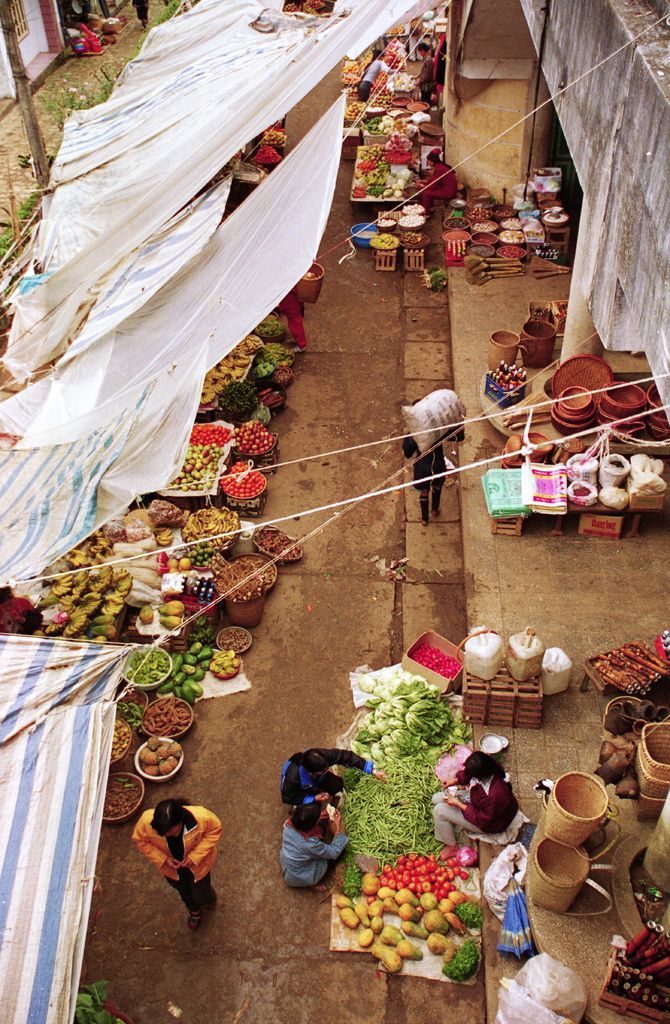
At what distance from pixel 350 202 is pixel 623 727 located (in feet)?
33.2

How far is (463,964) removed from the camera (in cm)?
541

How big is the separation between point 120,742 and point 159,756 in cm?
31

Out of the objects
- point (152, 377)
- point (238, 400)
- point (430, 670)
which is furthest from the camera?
point (238, 400)

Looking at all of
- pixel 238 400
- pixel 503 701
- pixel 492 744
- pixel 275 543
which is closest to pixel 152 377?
pixel 275 543

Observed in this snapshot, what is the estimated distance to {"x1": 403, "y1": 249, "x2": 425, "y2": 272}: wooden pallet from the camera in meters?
12.1

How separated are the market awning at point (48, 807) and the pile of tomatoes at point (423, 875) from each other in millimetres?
2130

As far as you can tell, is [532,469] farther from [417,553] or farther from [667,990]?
[667,990]

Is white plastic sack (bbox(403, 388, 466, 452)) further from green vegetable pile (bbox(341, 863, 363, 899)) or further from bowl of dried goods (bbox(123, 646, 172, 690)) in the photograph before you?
green vegetable pile (bbox(341, 863, 363, 899))

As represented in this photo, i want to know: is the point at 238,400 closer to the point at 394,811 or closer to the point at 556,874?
the point at 394,811

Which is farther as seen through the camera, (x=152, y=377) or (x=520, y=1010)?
(x=152, y=377)

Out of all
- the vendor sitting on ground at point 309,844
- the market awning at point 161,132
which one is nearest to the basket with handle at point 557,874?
the vendor sitting on ground at point 309,844

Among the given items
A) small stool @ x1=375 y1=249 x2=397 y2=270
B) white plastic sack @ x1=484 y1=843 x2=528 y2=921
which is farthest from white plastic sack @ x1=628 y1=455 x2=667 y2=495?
small stool @ x1=375 y1=249 x2=397 y2=270

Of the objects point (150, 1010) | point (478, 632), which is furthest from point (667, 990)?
point (150, 1010)

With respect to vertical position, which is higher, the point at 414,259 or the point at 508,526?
the point at 414,259
